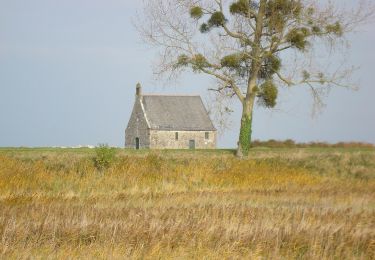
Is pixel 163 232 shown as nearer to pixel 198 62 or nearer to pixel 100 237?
pixel 100 237

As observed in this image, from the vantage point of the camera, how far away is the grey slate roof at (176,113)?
190ft

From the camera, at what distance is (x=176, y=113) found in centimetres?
5897

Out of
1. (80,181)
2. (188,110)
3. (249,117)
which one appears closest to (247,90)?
(249,117)

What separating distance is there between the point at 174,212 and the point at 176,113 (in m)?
44.9

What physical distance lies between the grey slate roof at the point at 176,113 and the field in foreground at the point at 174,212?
27873 millimetres

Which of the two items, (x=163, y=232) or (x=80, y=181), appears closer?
(x=163, y=232)

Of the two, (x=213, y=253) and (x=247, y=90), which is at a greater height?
(x=247, y=90)

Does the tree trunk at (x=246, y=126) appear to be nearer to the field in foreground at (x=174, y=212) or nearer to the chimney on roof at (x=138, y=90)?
the field in foreground at (x=174, y=212)

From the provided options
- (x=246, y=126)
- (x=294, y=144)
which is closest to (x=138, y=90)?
(x=294, y=144)

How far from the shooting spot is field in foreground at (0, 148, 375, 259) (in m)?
10.9

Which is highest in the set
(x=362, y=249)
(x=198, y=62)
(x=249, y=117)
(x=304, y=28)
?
(x=304, y=28)

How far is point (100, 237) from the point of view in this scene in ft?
37.1

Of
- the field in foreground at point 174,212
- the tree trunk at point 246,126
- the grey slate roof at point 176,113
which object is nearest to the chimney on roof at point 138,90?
the grey slate roof at point 176,113

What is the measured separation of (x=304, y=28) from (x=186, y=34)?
23.1 feet
